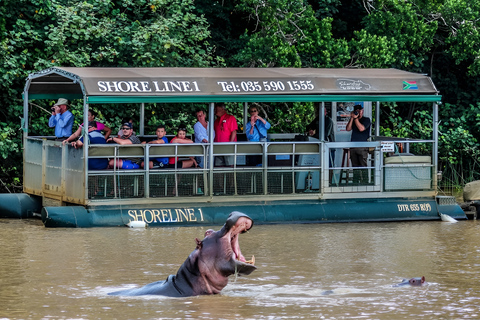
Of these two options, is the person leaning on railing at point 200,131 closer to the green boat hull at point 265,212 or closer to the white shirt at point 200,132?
the white shirt at point 200,132

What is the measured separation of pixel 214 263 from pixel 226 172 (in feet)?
24.4

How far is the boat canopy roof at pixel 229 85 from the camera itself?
16266 millimetres

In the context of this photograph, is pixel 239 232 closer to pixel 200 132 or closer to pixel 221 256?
pixel 221 256

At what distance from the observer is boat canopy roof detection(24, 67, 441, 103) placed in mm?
16266

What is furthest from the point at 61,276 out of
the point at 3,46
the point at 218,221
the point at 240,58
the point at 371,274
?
the point at 240,58

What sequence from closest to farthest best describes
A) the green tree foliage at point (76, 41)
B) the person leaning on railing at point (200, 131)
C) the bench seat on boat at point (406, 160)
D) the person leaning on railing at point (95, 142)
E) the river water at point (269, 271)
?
the river water at point (269, 271) < the person leaning on railing at point (95, 142) < the person leaning on railing at point (200, 131) < the bench seat on boat at point (406, 160) < the green tree foliage at point (76, 41)

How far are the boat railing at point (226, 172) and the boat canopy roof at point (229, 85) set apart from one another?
2.81 feet

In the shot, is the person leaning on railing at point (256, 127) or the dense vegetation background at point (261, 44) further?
the dense vegetation background at point (261, 44)

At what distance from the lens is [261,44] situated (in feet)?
76.0

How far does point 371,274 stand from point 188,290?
3185mm

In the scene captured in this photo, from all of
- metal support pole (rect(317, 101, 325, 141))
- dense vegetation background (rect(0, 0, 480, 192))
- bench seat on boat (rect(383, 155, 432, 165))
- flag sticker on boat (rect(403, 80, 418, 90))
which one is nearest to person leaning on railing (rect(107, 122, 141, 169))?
dense vegetation background (rect(0, 0, 480, 192))

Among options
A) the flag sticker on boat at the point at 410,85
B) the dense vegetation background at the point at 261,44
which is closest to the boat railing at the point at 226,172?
the flag sticker on boat at the point at 410,85

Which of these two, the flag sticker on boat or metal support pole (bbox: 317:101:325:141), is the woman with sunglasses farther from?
the flag sticker on boat

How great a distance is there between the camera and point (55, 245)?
1443 centimetres
